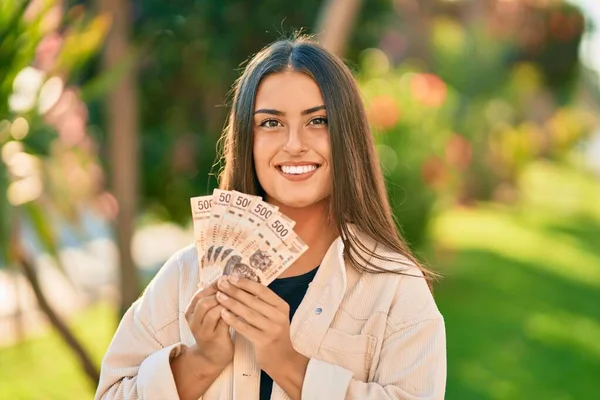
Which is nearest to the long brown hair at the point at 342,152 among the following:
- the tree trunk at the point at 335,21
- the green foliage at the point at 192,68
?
the tree trunk at the point at 335,21

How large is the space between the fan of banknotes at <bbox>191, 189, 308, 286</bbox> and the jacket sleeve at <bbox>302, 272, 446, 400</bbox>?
25cm

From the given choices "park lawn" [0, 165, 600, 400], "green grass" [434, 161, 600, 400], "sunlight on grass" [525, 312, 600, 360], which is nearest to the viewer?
"park lawn" [0, 165, 600, 400]

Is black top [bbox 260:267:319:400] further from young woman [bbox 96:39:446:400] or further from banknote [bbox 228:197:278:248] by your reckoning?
banknote [bbox 228:197:278:248]

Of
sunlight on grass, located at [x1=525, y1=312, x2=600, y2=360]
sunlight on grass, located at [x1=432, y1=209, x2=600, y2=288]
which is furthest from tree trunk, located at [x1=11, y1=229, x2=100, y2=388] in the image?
sunlight on grass, located at [x1=432, y1=209, x2=600, y2=288]

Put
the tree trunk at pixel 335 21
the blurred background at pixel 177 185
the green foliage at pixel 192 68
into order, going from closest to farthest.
A: the blurred background at pixel 177 185, the tree trunk at pixel 335 21, the green foliage at pixel 192 68

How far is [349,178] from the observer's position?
2504 millimetres

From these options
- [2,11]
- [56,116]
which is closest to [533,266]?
[56,116]

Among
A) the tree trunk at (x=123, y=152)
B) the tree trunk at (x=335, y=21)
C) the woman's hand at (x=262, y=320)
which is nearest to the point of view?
the woman's hand at (x=262, y=320)

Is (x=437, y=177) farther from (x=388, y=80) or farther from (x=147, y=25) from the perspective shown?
(x=147, y=25)

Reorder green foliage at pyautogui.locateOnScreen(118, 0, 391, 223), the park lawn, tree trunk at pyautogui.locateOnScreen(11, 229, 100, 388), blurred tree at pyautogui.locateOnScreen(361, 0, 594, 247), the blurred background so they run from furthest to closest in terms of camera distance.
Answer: blurred tree at pyautogui.locateOnScreen(361, 0, 594, 247) < green foliage at pyautogui.locateOnScreen(118, 0, 391, 223) < the park lawn < tree trunk at pyautogui.locateOnScreen(11, 229, 100, 388) < the blurred background

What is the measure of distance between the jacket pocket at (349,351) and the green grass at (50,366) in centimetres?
496

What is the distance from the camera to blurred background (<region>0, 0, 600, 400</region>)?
16.4 feet

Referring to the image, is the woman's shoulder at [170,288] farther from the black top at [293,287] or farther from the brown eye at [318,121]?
the brown eye at [318,121]

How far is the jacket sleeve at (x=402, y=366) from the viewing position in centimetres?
233
